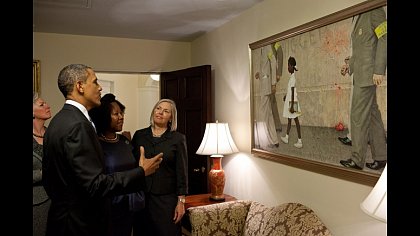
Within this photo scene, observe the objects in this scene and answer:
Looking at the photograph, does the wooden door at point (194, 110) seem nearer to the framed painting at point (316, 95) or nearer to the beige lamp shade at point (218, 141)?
the beige lamp shade at point (218, 141)

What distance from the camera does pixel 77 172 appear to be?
5.19 feet

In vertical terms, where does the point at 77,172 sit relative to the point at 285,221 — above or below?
above

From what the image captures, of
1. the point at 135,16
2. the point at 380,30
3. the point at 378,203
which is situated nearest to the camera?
the point at 378,203

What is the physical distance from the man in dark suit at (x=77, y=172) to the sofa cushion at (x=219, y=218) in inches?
45.0

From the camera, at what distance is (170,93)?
448 cm

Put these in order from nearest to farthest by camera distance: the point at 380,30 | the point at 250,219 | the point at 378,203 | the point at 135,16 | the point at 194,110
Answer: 1. the point at 378,203
2. the point at 380,30
3. the point at 250,219
4. the point at 135,16
5. the point at 194,110

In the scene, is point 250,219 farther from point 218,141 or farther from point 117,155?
point 117,155

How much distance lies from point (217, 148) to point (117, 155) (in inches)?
40.4

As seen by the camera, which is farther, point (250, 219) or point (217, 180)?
point (217, 180)

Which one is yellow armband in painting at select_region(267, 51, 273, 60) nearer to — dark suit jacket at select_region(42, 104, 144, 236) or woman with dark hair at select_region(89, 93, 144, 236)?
woman with dark hair at select_region(89, 93, 144, 236)

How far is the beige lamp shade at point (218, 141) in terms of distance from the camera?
326 centimetres

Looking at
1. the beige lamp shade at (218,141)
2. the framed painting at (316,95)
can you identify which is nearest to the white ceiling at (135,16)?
the framed painting at (316,95)

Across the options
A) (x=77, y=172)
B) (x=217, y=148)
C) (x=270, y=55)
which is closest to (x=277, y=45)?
(x=270, y=55)
